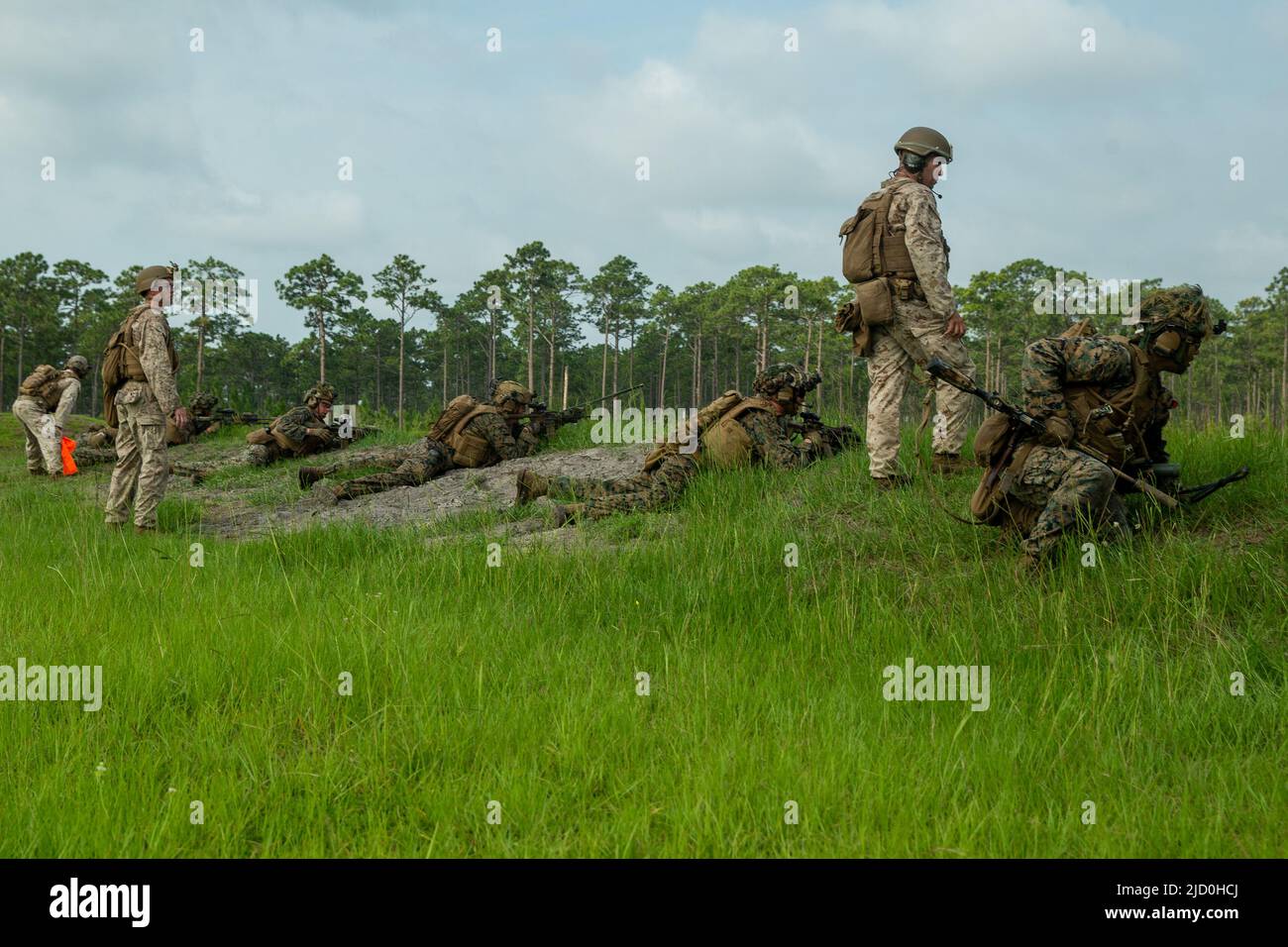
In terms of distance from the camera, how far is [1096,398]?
543cm

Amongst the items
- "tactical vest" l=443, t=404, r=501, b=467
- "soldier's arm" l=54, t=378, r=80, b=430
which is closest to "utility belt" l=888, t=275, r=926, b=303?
"tactical vest" l=443, t=404, r=501, b=467

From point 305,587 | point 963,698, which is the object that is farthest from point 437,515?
point 963,698

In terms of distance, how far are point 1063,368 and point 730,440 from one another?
3.32 m

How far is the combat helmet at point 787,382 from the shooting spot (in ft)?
27.7

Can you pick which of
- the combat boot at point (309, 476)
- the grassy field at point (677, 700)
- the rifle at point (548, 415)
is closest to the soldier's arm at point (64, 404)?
the combat boot at point (309, 476)

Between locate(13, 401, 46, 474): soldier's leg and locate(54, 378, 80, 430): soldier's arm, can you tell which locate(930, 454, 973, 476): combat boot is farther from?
locate(13, 401, 46, 474): soldier's leg

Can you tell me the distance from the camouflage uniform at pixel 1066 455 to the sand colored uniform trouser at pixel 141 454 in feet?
24.3

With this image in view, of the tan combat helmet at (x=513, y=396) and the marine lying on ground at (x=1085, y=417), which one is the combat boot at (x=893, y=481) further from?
the tan combat helmet at (x=513, y=396)

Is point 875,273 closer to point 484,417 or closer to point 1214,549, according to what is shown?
point 1214,549

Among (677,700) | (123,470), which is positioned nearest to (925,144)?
(677,700)

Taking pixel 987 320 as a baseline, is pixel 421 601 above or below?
below

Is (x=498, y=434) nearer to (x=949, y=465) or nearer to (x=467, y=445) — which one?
(x=467, y=445)
